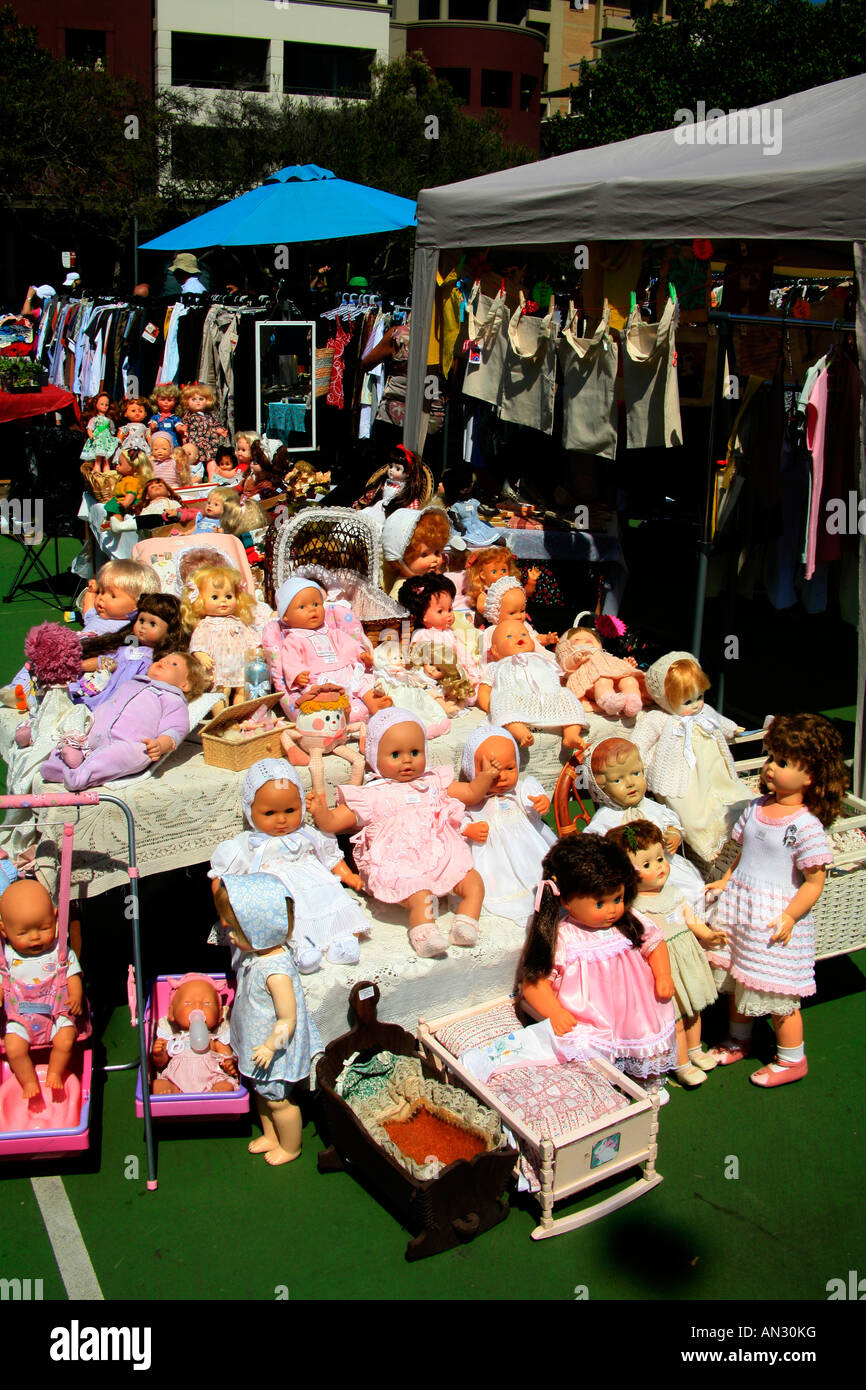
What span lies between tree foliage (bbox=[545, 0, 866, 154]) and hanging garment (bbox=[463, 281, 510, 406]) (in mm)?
22129

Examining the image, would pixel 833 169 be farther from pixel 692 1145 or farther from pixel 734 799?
pixel 692 1145

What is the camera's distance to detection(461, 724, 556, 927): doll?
14.9ft

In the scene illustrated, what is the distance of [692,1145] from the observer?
3.96 metres

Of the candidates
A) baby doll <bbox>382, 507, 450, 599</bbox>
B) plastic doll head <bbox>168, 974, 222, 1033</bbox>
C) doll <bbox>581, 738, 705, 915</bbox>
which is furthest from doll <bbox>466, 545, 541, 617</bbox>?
plastic doll head <bbox>168, 974, 222, 1033</bbox>

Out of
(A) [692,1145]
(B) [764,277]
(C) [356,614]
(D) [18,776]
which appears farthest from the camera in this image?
(B) [764,277]

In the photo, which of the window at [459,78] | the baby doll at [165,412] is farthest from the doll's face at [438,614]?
the window at [459,78]

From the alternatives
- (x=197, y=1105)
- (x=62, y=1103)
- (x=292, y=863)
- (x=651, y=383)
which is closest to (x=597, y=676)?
(x=292, y=863)

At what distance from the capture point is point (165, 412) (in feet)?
34.6

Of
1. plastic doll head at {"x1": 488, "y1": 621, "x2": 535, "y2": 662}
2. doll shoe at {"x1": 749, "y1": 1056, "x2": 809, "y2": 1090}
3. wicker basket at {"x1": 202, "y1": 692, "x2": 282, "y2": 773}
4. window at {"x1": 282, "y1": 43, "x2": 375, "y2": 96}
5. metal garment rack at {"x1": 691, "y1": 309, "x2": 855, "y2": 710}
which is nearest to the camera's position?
doll shoe at {"x1": 749, "y1": 1056, "x2": 809, "y2": 1090}

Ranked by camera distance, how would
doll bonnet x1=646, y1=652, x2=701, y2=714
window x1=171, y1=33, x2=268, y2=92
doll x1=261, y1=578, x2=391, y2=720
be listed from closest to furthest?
doll bonnet x1=646, y1=652, x2=701, y2=714 → doll x1=261, y1=578, x2=391, y2=720 → window x1=171, y1=33, x2=268, y2=92

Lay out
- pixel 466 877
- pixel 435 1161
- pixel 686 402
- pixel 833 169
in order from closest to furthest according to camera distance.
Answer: pixel 435 1161, pixel 466 877, pixel 833 169, pixel 686 402

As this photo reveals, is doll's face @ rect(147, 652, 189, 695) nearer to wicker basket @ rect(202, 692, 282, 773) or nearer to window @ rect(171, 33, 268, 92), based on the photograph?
wicker basket @ rect(202, 692, 282, 773)
